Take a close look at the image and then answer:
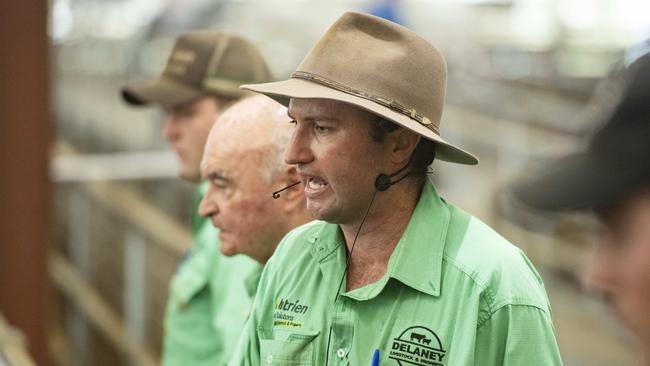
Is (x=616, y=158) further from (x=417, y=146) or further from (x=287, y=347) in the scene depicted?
(x=287, y=347)

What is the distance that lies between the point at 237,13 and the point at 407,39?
12.5 m

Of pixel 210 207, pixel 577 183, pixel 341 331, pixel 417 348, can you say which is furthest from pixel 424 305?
pixel 210 207

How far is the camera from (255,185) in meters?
3.04

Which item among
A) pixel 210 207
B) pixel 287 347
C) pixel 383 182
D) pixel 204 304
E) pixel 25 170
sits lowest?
pixel 25 170

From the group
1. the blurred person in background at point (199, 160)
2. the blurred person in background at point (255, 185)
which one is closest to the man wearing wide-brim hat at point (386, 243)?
the blurred person in background at point (255, 185)

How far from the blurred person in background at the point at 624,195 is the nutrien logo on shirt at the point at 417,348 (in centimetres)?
77

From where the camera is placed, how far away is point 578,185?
4.80 feet

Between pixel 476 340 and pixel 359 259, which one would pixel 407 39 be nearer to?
pixel 359 259

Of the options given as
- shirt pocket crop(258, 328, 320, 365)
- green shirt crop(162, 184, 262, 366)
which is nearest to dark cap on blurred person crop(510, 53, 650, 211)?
shirt pocket crop(258, 328, 320, 365)

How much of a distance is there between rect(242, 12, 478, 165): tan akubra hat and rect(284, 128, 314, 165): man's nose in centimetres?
10

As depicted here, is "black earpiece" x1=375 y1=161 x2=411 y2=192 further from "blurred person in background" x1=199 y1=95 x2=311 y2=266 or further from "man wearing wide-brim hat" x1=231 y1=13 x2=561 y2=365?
"blurred person in background" x1=199 y1=95 x2=311 y2=266

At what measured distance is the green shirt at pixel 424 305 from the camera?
2193 mm

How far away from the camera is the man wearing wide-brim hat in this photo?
221 cm

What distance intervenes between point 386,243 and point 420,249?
10cm
